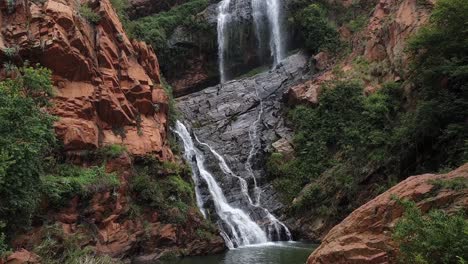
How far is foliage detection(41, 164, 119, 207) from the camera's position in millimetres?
17188

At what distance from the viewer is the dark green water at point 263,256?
18469 millimetres

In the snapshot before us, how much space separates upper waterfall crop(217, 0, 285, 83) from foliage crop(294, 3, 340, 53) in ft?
8.07

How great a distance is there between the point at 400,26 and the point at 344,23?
975 centimetres

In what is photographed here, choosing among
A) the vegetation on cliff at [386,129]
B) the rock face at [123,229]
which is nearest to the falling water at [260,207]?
the vegetation on cliff at [386,129]

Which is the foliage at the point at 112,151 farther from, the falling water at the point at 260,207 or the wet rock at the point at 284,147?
the wet rock at the point at 284,147

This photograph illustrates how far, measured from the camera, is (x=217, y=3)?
4522 cm

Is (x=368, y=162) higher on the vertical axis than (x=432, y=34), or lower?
lower

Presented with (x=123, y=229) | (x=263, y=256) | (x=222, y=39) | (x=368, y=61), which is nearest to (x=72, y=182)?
(x=123, y=229)

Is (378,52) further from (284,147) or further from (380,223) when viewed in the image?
(380,223)

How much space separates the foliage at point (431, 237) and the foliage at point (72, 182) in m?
13.1

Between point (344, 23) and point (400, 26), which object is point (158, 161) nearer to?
point (400, 26)

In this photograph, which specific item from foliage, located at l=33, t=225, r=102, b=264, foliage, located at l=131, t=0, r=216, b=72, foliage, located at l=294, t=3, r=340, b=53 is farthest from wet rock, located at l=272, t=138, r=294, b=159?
foliage, located at l=33, t=225, r=102, b=264

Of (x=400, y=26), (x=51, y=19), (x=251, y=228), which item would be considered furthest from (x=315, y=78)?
(x=51, y=19)

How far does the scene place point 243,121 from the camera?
34.8m
